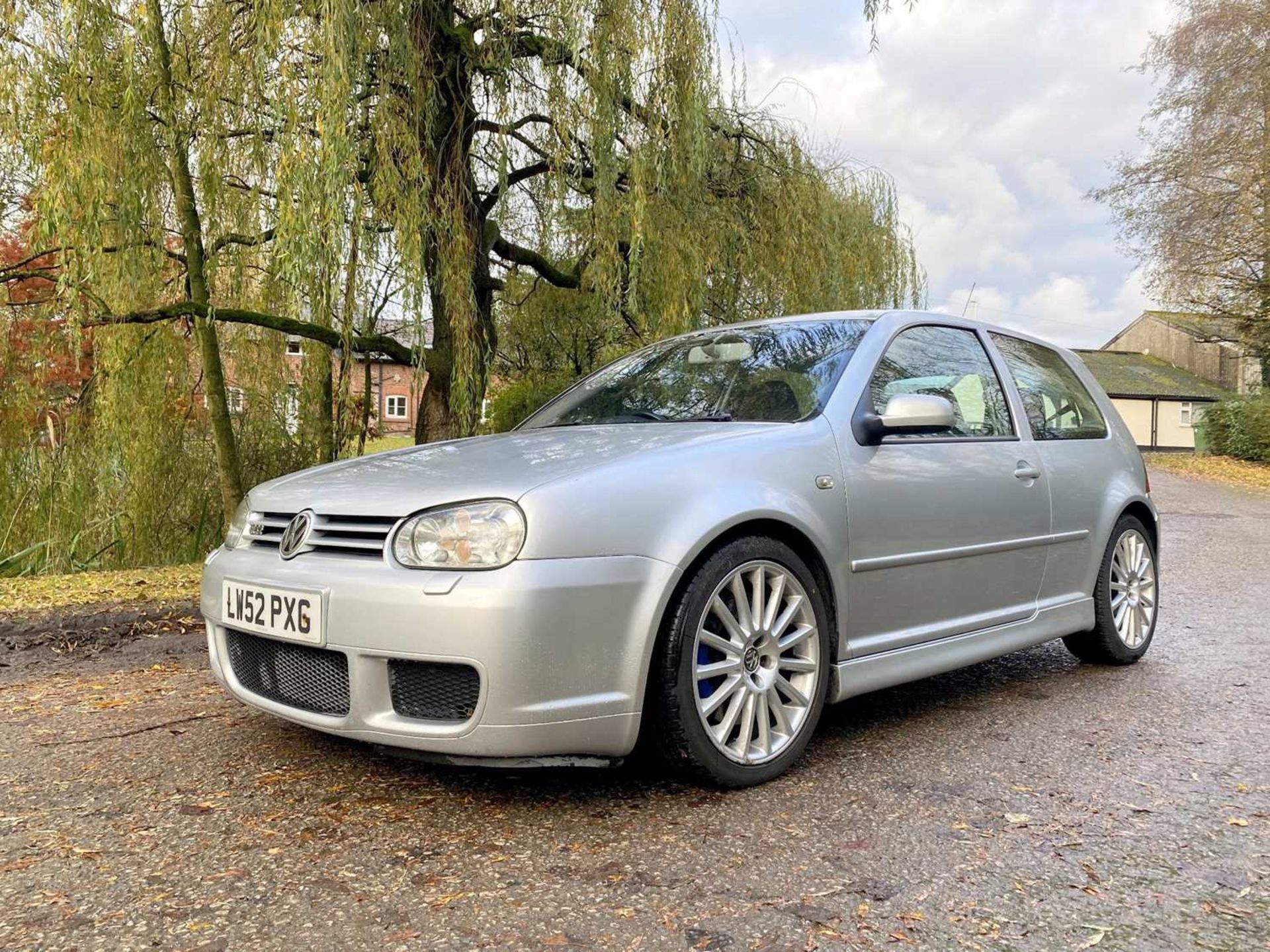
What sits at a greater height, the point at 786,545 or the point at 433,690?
the point at 786,545

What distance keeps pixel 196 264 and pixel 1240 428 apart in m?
22.8

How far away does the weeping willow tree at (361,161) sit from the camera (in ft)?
19.2

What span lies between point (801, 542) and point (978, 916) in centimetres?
130

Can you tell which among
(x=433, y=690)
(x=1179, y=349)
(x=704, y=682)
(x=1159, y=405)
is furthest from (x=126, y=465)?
(x=1179, y=349)

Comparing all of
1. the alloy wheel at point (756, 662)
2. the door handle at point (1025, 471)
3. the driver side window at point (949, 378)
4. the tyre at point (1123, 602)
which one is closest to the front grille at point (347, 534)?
the alloy wheel at point (756, 662)

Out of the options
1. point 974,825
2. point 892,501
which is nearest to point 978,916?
point 974,825

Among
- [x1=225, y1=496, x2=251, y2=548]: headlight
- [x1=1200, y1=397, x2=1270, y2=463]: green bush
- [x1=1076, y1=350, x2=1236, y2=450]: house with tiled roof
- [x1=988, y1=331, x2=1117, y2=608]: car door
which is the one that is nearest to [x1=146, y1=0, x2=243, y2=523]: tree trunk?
[x1=225, y1=496, x2=251, y2=548]: headlight

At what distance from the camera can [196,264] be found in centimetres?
716

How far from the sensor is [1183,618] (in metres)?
5.91

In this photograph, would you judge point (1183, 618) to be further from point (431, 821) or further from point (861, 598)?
point (431, 821)

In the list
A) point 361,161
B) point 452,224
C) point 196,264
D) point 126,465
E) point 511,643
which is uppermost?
point 361,161

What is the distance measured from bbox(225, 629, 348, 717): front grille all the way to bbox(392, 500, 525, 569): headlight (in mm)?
361

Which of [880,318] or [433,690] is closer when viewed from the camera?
[433,690]

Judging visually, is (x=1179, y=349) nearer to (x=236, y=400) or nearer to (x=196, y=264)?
(x=236, y=400)
